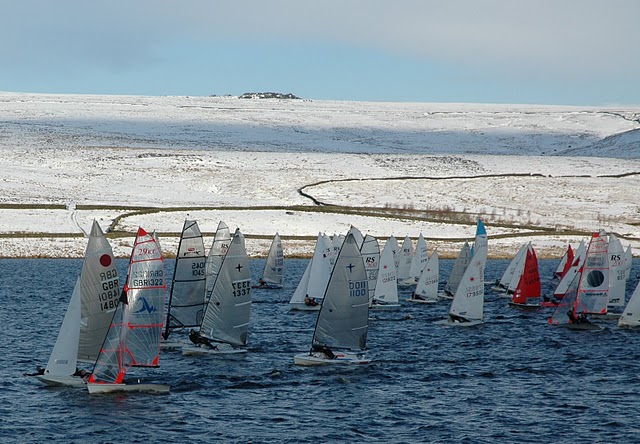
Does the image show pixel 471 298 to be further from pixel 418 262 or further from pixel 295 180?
pixel 295 180

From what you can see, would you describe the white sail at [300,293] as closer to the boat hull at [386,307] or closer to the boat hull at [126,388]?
the boat hull at [386,307]

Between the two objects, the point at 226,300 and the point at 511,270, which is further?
the point at 511,270

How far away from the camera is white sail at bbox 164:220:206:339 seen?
4600 cm

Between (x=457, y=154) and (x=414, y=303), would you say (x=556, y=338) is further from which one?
(x=457, y=154)

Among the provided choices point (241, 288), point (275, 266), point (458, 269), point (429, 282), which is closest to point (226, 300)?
point (241, 288)

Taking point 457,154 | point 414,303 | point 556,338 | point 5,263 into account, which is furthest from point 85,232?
point 457,154

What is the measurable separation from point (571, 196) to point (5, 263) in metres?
70.7

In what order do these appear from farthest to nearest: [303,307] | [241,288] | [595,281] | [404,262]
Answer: [404,262], [303,307], [595,281], [241,288]

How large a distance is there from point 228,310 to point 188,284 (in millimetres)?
4758

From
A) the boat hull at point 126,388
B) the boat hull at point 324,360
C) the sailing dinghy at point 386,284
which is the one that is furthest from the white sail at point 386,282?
the boat hull at point 126,388

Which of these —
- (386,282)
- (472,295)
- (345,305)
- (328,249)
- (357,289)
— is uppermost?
(328,249)

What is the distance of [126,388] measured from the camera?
1361 inches

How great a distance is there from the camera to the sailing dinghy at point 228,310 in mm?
42250

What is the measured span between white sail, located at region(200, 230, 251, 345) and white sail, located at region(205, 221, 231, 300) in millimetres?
9264
